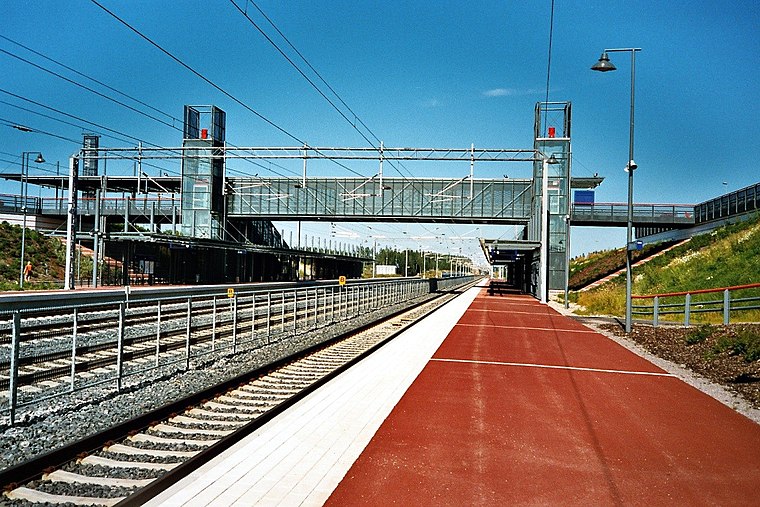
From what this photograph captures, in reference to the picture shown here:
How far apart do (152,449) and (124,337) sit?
394 cm

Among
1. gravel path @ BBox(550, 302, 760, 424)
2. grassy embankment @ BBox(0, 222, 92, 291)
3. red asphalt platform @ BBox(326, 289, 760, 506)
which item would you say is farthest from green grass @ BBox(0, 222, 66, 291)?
red asphalt platform @ BBox(326, 289, 760, 506)

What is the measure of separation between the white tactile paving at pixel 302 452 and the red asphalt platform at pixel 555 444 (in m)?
0.23

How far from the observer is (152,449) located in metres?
6.43

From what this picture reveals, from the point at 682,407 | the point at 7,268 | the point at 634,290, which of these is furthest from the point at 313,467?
the point at 7,268

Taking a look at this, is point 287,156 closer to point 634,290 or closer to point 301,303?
point 301,303

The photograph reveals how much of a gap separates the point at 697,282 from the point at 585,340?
15242mm

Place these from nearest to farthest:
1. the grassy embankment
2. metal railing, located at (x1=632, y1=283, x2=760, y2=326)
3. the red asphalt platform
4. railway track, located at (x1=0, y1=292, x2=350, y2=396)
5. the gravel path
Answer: the red asphalt platform, railway track, located at (x1=0, y1=292, x2=350, y2=396), the gravel path, metal railing, located at (x1=632, y1=283, x2=760, y2=326), the grassy embankment

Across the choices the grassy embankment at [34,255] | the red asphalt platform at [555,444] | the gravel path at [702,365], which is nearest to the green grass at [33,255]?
the grassy embankment at [34,255]

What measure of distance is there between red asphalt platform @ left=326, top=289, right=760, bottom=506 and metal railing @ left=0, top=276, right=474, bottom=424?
13.6ft

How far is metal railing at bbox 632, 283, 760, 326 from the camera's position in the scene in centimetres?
1777

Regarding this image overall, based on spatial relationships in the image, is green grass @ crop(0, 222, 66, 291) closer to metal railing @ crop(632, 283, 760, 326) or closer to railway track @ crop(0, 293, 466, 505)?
metal railing @ crop(632, 283, 760, 326)

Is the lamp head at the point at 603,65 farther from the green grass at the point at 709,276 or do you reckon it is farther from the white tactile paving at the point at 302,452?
the white tactile paving at the point at 302,452

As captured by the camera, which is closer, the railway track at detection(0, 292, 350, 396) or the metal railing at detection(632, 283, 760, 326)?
the railway track at detection(0, 292, 350, 396)

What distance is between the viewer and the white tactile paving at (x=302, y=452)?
5234mm
